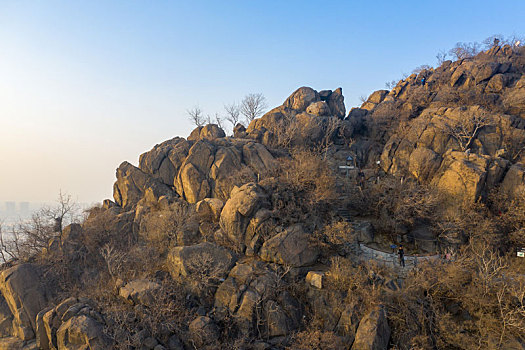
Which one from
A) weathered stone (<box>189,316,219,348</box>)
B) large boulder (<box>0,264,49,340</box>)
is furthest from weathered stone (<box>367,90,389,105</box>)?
large boulder (<box>0,264,49,340</box>)

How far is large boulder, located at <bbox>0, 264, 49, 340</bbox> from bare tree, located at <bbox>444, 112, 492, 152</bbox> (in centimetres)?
4148

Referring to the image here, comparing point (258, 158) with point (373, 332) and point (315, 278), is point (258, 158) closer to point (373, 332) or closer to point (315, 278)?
point (315, 278)

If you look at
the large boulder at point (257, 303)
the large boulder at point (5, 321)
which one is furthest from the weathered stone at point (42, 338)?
the large boulder at point (257, 303)

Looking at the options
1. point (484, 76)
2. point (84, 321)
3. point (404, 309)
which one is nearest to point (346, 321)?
point (404, 309)

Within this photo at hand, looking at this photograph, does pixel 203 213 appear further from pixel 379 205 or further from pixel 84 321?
pixel 379 205

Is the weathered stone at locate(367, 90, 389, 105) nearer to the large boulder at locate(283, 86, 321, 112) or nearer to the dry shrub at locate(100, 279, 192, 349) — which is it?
the large boulder at locate(283, 86, 321, 112)

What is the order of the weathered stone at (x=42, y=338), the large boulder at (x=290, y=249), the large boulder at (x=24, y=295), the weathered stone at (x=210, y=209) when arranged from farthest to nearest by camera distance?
the weathered stone at (x=210, y=209) → the large boulder at (x=24, y=295) → the large boulder at (x=290, y=249) → the weathered stone at (x=42, y=338)

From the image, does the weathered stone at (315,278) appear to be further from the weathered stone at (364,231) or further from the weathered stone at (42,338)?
the weathered stone at (42,338)

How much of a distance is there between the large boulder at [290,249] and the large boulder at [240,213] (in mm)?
2268

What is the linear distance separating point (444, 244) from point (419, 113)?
76.6 ft

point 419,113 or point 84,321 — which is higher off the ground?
point 419,113

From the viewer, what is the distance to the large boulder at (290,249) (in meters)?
18.9

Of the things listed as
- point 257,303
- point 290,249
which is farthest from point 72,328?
point 290,249

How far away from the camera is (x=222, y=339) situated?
16141 millimetres
